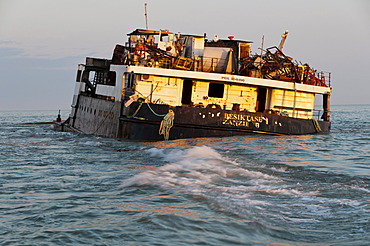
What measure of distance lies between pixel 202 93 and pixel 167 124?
3.43 meters

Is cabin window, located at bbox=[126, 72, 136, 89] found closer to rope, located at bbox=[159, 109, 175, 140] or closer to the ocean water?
rope, located at bbox=[159, 109, 175, 140]

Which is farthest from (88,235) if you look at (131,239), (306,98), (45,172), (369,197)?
(306,98)

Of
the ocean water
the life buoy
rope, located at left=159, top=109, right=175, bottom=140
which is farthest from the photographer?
the life buoy

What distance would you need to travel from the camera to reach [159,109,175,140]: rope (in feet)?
66.3

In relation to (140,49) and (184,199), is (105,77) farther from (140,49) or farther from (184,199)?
(184,199)

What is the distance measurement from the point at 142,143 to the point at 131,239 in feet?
44.7

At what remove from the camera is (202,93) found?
75.3 ft

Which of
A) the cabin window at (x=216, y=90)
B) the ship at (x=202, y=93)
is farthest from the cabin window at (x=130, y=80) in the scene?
the cabin window at (x=216, y=90)

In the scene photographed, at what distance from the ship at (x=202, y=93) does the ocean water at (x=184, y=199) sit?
185 inches

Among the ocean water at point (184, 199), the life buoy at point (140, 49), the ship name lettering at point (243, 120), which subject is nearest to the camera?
the ocean water at point (184, 199)

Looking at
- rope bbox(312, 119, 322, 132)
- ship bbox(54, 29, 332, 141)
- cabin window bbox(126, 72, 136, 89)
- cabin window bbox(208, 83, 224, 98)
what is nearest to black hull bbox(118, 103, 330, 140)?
ship bbox(54, 29, 332, 141)

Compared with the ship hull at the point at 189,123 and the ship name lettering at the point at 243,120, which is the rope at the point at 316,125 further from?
the ship name lettering at the point at 243,120

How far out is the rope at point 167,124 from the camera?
20.2 m

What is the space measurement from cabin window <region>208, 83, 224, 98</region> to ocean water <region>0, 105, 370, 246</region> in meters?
7.85
